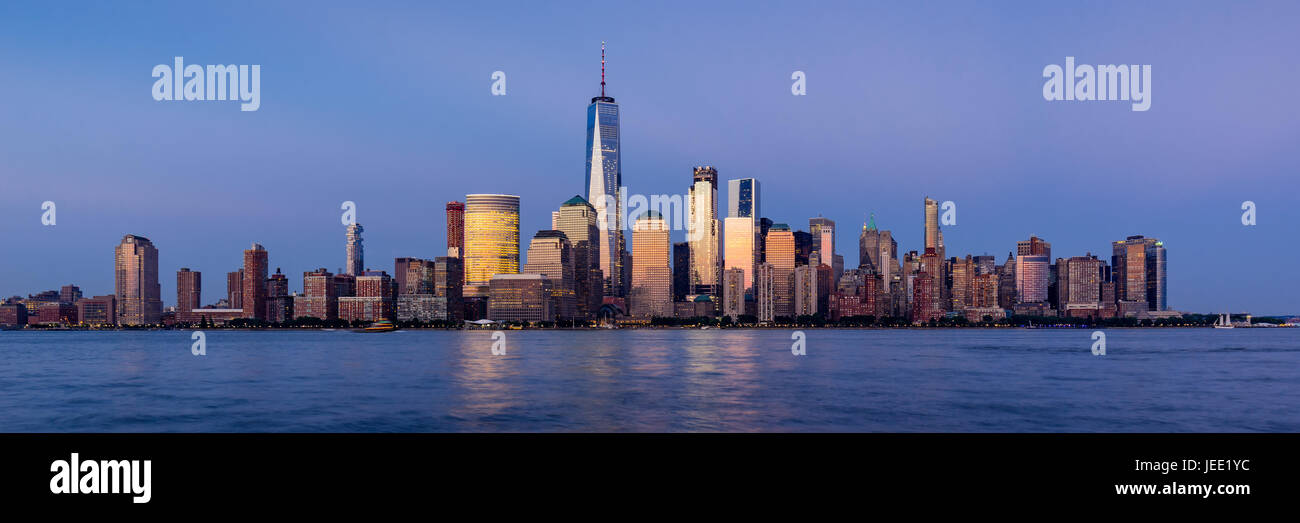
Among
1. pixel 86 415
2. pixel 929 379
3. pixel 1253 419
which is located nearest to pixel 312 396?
pixel 86 415
